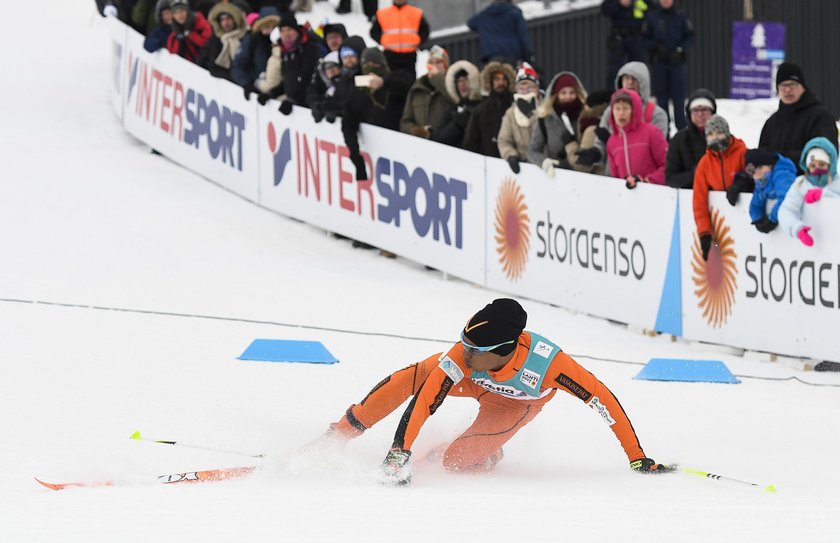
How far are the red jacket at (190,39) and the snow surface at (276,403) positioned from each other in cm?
132

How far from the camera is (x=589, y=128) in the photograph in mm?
10469

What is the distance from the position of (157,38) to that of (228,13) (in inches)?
44.3

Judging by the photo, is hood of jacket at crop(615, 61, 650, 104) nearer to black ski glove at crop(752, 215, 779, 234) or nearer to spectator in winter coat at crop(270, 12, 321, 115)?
black ski glove at crop(752, 215, 779, 234)

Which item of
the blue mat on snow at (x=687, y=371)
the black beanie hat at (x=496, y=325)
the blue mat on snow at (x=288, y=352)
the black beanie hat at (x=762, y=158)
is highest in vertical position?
the black beanie hat at (x=762, y=158)

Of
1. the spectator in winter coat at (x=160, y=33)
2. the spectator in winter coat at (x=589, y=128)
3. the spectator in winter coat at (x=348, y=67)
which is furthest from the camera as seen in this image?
the spectator in winter coat at (x=160, y=33)

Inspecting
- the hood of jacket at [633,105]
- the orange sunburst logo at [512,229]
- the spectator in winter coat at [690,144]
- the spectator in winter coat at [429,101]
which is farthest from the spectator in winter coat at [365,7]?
the spectator in winter coat at [690,144]

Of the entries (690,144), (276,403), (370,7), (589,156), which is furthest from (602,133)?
(370,7)

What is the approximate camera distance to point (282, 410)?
7.41 m

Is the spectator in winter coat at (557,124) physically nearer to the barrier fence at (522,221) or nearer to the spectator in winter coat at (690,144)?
the barrier fence at (522,221)

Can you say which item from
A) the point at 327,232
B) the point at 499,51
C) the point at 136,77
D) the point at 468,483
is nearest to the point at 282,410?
the point at 468,483

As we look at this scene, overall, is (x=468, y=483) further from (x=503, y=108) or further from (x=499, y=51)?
(x=499, y=51)

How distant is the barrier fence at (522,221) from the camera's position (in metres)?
8.95

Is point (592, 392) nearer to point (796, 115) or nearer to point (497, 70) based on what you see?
point (796, 115)

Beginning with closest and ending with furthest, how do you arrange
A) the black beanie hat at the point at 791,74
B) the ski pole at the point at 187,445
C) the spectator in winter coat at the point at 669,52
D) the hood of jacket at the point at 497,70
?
1. the ski pole at the point at 187,445
2. the black beanie hat at the point at 791,74
3. the hood of jacket at the point at 497,70
4. the spectator in winter coat at the point at 669,52
